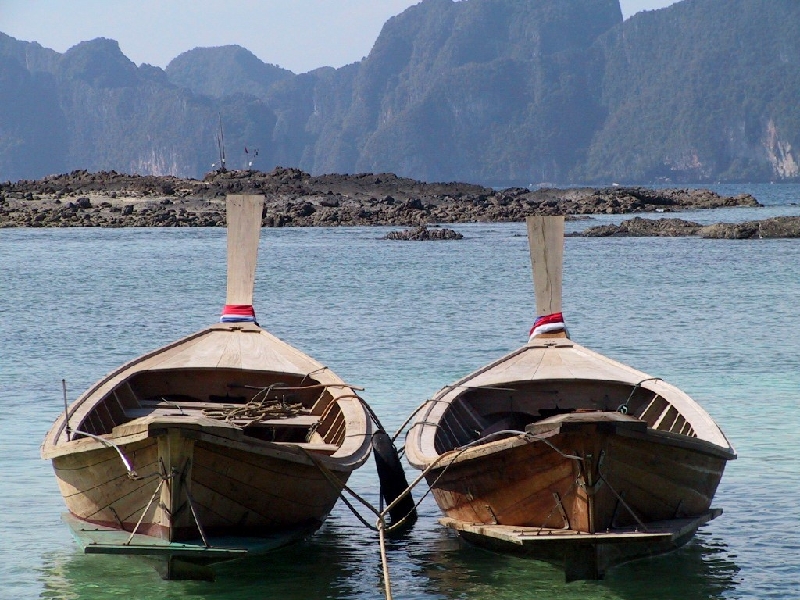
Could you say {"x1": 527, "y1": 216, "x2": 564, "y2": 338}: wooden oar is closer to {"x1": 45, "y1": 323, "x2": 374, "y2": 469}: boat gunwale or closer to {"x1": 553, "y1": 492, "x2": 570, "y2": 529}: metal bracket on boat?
{"x1": 45, "y1": 323, "x2": 374, "y2": 469}: boat gunwale

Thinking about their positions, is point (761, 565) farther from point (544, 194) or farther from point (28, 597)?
point (544, 194)

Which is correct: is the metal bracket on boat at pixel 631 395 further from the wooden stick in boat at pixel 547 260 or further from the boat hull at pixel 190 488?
the boat hull at pixel 190 488

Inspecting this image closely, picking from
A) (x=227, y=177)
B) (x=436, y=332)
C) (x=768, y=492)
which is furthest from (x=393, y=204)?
(x=768, y=492)

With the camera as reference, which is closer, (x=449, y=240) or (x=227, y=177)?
(x=449, y=240)

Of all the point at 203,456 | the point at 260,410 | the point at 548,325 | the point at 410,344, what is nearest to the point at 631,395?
the point at 548,325

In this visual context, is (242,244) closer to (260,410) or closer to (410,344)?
(260,410)

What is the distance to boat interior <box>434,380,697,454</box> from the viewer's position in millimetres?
12219

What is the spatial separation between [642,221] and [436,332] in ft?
122

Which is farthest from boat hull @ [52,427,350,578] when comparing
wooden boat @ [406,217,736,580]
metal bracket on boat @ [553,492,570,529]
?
metal bracket on boat @ [553,492,570,529]

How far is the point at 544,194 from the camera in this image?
9512 cm

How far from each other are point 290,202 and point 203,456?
213 ft

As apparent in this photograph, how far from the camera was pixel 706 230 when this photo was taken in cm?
5862

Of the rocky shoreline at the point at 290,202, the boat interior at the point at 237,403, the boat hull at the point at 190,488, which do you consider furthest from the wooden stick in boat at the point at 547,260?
the rocky shoreline at the point at 290,202

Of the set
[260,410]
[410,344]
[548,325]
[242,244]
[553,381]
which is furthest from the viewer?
[410,344]
